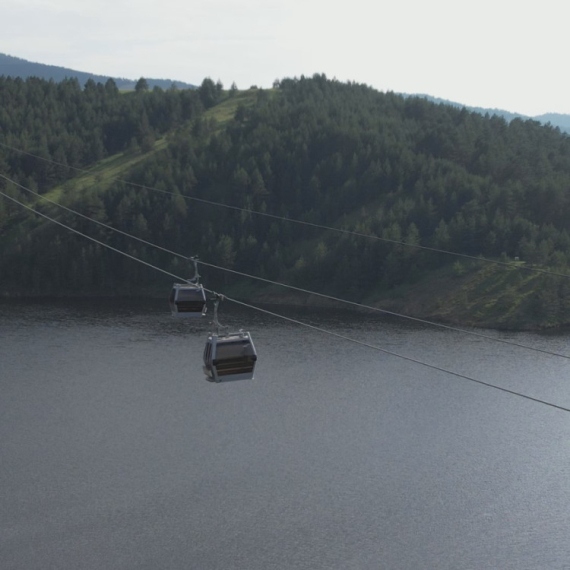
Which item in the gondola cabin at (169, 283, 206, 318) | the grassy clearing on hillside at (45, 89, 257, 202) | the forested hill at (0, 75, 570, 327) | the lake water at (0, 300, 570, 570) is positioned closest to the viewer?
the gondola cabin at (169, 283, 206, 318)

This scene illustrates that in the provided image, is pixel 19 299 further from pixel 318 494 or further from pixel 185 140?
pixel 318 494

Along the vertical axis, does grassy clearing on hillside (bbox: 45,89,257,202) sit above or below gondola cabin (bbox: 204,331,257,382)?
below

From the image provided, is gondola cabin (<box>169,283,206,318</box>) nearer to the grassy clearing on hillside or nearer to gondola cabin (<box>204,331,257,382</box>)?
gondola cabin (<box>204,331,257,382</box>)

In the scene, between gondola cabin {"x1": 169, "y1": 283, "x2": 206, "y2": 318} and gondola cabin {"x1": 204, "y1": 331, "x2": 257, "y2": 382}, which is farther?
gondola cabin {"x1": 169, "y1": 283, "x2": 206, "y2": 318}

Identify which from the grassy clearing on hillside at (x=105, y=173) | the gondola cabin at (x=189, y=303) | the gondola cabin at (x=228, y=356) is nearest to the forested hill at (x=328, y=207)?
Answer: the grassy clearing on hillside at (x=105, y=173)

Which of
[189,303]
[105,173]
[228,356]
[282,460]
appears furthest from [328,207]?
[228,356]

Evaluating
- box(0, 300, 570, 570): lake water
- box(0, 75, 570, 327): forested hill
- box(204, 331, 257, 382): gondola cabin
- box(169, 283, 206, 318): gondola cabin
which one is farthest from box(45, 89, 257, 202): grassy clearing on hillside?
box(204, 331, 257, 382): gondola cabin
